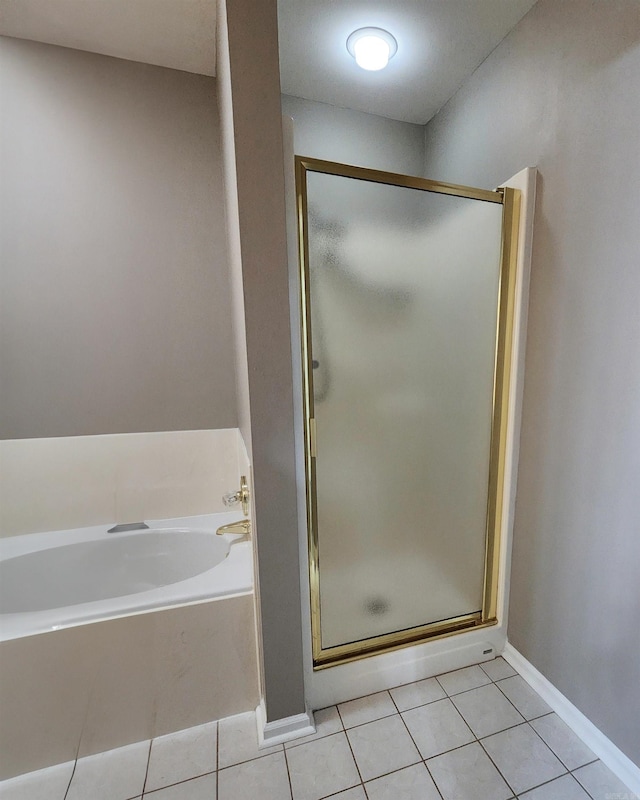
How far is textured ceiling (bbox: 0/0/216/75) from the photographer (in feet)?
4.44

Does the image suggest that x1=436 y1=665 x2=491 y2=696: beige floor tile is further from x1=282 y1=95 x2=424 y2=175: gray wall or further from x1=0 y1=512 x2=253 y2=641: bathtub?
x1=282 y1=95 x2=424 y2=175: gray wall

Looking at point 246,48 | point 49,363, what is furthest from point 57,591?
point 246,48

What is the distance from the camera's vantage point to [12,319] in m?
1.63

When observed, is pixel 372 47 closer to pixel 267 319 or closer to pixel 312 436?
pixel 267 319

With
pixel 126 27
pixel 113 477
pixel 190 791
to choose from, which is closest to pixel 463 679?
pixel 190 791

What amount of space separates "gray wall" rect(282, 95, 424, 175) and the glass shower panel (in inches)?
36.0

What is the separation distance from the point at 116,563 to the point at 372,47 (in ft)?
8.68

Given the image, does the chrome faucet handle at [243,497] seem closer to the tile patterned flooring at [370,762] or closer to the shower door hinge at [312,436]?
the shower door hinge at [312,436]

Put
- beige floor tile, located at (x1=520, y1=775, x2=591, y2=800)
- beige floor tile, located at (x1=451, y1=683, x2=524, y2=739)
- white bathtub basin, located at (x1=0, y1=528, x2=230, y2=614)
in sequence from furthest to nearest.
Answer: white bathtub basin, located at (x1=0, y1=528, x2=230, y2=614)
beige floor tile, located at (x1=451, y1=683, x2=524, y2=739)
beige floor tile, located at (x1=520, y1=775, x2=591, y2=800)

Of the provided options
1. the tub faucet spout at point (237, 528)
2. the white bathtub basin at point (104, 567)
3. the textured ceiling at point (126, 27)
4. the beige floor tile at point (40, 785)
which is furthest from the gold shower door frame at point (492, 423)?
the textured ceiling at point (126, 27)

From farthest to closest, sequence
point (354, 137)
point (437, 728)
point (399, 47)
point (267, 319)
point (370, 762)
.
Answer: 1. point (354, 137)
2. point (399, 47)
3. point (437, 728)
4. point (370, 762)
5. point (267, 319)

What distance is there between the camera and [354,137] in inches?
75.0

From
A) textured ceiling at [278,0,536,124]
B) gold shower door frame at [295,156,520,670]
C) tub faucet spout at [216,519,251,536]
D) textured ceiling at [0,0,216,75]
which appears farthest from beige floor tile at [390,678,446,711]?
textured ceiling at [0,0,216,75]

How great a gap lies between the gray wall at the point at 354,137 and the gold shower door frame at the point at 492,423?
2.89 feet
